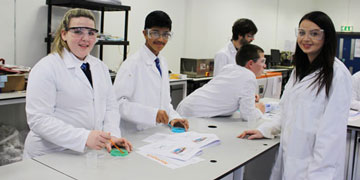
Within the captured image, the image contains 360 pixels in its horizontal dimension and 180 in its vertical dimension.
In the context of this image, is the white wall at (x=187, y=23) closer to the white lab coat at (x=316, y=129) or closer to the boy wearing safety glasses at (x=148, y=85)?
the boy wearing safety glasses at (x=148, y=85)

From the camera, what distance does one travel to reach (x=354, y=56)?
24.5 feet

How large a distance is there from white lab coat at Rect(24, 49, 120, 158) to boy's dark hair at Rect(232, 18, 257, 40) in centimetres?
190

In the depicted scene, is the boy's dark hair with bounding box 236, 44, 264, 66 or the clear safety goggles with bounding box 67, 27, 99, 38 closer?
the clear safety goggles with bounding box 67, 27, 99, 38

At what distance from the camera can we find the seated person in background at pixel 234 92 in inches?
93.0

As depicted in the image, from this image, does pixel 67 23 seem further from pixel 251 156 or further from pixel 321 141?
pixel 321 141

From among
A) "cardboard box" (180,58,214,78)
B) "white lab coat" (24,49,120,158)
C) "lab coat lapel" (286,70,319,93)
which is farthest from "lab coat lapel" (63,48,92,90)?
"cardboard box" (180,58,214,78)

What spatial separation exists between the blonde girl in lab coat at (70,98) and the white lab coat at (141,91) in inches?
9.5

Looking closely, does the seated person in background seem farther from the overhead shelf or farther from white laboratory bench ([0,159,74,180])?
the overhead shelf

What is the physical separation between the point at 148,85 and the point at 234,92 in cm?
66

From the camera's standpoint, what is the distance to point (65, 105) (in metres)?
1.58

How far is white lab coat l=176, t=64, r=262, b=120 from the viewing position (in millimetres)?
2361

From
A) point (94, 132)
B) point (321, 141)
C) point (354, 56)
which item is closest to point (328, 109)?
point (321, 141)

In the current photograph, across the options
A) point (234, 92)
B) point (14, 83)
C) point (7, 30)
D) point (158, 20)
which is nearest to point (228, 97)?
point (234, 92)

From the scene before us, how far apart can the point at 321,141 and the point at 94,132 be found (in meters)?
1.02
